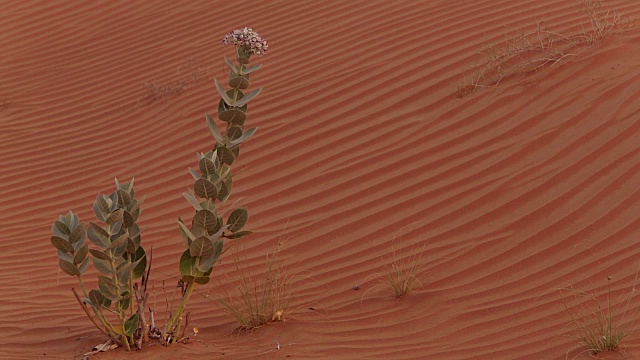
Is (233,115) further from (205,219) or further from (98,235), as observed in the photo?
(98,235)

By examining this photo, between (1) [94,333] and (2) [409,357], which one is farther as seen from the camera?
(1) [94,333]

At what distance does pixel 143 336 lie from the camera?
4.38 metres

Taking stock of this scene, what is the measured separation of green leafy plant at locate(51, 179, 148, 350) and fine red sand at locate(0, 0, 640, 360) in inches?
5.5

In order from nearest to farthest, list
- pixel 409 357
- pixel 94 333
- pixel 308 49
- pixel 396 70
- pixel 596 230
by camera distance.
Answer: pixel 409 357 < pixel 94 333 < pixel 596 230 < pixel 396 70 < pixel 308 49

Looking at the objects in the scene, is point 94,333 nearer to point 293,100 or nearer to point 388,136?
point 388,136

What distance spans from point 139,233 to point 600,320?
197cm

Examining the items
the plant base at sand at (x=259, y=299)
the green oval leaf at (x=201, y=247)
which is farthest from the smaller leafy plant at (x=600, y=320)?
the green oval leaf at (x=201, y=247)

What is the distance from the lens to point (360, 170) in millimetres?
6453

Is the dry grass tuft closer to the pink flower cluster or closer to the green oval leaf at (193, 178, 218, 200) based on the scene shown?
the green oval leaf at (193, 178, 218, 200)

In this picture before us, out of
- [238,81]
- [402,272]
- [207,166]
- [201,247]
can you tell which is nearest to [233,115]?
[238,81]

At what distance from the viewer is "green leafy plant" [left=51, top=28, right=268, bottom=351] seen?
418 cm

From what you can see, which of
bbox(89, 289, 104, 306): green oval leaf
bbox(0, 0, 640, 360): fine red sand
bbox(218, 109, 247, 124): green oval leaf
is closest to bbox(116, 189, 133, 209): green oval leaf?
bbox(89, 289, 104, 306): green oval leaf

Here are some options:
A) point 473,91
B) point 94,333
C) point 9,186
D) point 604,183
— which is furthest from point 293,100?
point 94,333

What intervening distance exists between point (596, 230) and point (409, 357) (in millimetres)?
1424
